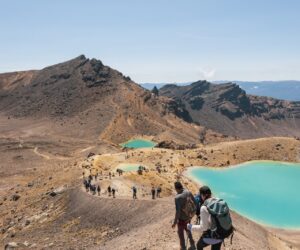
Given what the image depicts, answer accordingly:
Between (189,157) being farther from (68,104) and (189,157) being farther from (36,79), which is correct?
(36,79)

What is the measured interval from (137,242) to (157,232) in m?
1.34

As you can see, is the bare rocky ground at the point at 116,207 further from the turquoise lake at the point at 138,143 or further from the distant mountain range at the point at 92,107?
the distant mountain range at the point at 92,107

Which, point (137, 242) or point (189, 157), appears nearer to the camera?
point (137, 242)

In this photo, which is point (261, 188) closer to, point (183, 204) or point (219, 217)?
point (183, 204)

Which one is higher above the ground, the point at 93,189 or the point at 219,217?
the point at 219,217

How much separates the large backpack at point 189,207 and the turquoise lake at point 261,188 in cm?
3160

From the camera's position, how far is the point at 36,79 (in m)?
195

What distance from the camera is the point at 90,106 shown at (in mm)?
153500

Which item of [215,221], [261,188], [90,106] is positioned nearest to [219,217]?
[215,221]

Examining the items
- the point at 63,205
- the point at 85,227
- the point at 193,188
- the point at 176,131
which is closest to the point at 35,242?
the point at 85,227

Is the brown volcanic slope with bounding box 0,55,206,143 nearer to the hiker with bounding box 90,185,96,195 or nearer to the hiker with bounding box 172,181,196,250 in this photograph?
the hiker with bounding box 90,185,96,195

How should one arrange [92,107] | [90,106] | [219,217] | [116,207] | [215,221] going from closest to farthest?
[219,217], [215,221], [116,207], [92,107], [90,106]

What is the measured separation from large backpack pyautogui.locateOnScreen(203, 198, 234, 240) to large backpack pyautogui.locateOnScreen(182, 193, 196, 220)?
3483 mm

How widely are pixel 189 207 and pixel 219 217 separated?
3.86 m
